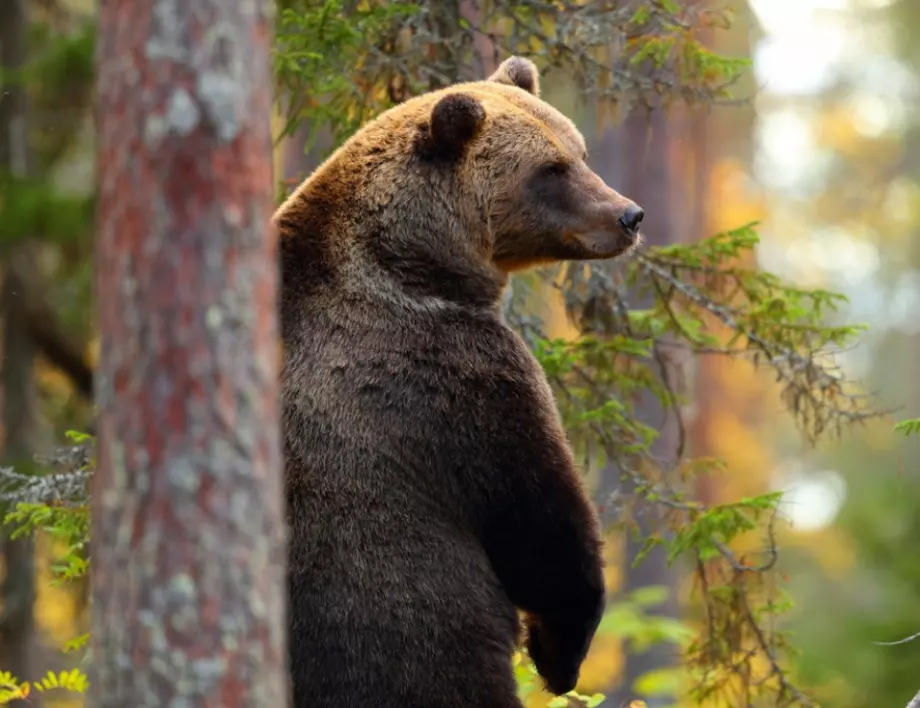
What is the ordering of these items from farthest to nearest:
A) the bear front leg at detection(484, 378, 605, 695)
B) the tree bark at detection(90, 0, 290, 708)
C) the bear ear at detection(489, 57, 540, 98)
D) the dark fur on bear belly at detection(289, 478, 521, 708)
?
the bear ear at detection(489, 57, 540, 98)
the bear front leg at detection(484, 378, 605, 695)
the dark fur on bear belly at detection(289, 478, 521, 708)
the tree bark at detection(90, 0, 290, 708)

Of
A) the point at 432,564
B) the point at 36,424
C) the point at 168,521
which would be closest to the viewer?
the point at 168,521

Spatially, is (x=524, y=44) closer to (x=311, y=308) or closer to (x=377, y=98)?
(x=377, y=98)

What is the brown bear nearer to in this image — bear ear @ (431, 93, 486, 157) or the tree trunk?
bear ear @ (431, 93, 486, 157)

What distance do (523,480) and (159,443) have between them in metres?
1.85

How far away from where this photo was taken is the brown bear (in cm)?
457

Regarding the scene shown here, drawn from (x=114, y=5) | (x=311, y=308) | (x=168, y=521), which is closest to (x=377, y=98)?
(x=311, y=308)

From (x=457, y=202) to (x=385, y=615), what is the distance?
1.79 meters

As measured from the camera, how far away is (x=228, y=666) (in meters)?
3.24

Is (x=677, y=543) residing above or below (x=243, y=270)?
below

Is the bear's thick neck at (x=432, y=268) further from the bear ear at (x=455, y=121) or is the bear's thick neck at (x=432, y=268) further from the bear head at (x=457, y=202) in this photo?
the bear ear at (x=455, y=121)

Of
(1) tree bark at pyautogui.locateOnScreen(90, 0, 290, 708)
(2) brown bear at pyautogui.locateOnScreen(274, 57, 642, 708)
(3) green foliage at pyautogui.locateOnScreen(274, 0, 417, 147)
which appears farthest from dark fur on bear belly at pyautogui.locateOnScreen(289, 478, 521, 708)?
(3) green foliage at pyautogui.locateOnScreen(274, 0, 417, 147)

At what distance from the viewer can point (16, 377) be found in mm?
11281

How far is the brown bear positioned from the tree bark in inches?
48.0

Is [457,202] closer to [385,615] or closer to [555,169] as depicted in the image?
[555,169]
